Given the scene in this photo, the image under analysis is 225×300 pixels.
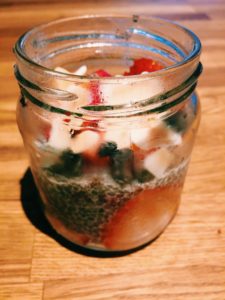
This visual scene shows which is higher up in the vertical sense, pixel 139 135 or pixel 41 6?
pixel 139 135

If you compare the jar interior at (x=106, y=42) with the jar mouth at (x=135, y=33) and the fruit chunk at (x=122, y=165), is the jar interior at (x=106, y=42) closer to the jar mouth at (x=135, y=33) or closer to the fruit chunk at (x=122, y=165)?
the jar mouth at (x=135, y=33)

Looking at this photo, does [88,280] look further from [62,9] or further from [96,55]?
[62,9]

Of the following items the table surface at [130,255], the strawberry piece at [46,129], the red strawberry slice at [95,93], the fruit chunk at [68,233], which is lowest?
the table surface at [130,255]

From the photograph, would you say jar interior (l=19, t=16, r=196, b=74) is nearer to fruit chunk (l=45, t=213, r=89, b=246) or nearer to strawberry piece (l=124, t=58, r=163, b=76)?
strawberry piece (l=124, t=58, r=163, b=76)

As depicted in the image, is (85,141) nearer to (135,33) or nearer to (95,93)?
(95,93)

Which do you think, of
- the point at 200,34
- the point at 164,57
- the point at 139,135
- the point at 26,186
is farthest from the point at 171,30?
the point at 200,34

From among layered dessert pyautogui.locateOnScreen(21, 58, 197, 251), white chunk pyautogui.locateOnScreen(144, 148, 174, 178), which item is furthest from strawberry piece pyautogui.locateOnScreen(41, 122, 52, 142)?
white chunk pyautogui.locateOnScreen(144, 148, 174, 178)

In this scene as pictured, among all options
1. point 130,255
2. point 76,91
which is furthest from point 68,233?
point 76,91

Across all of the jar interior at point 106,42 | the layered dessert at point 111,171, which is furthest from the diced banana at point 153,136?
the jar interior at point 106,42
